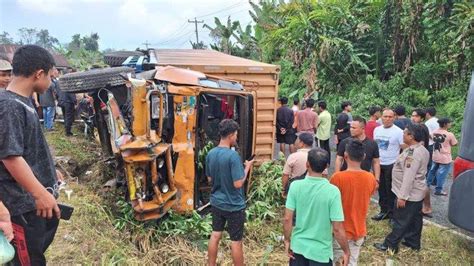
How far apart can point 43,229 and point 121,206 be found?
9.53 feet

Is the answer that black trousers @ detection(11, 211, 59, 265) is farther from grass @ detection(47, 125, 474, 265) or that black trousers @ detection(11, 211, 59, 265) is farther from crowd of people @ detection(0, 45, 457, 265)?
grass @ detection(47, 125, 474, 265)

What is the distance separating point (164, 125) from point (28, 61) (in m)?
2.70

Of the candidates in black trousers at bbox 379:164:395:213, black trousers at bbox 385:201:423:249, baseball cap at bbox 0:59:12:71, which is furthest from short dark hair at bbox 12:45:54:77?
black trousers at bbox 379:164:395:213

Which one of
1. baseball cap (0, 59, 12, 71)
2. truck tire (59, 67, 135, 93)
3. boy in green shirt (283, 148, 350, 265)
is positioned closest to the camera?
boy in green shirt (283, 148, 350, 265)

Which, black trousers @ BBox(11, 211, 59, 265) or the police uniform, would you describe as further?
the police uniform

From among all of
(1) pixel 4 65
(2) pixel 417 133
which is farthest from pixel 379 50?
(1) pixel 4 65

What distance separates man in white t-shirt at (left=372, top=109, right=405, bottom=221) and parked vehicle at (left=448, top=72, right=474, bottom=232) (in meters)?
1.98

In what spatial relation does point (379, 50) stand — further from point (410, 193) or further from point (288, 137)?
point (410, 193)

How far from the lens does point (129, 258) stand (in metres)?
4.36

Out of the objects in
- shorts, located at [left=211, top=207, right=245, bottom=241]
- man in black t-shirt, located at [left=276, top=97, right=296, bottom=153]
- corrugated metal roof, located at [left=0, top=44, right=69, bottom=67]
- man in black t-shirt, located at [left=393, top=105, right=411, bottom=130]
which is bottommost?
shorts, located at [left=211, top=207, right=245, bottom=241]

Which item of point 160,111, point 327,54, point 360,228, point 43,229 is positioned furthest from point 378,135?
point 327,54

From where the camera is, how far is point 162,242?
4.95 m

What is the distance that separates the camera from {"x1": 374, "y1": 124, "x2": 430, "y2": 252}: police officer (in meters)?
4.82

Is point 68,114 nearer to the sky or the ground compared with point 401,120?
nearer to the ground
